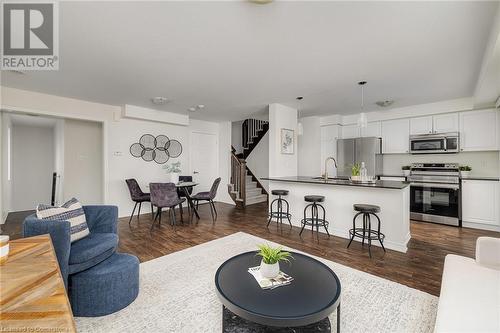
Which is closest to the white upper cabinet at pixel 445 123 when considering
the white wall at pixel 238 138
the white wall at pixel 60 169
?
the white wall at pixel 238 138

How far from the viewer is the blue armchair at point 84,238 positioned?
162 centimetres

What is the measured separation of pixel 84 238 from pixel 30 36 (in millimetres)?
2141

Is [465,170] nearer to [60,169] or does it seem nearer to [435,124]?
[435,124]

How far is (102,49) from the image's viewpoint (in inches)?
98.8

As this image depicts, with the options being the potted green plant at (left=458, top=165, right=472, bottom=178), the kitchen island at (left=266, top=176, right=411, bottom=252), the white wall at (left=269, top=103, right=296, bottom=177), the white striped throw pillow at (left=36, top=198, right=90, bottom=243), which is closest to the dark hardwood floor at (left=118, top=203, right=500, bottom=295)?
the kitchen island at (left=266, top=176, right=411, bottom=252)

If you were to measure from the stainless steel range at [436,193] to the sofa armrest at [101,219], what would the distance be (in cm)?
566

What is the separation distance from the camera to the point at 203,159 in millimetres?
6895

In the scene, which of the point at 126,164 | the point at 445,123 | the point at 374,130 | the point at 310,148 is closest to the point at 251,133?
the point at 310,148

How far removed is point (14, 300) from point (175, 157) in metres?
5.54

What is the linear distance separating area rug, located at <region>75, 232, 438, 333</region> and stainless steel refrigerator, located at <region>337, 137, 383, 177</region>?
11.8 ft

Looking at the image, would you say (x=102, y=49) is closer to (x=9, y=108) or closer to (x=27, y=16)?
(x=27, y=16)

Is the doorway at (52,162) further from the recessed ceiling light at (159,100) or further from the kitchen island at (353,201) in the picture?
the kitchen island at (353,201)

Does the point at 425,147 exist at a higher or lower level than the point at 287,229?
higher

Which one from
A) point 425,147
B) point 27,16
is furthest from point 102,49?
point 425,147
